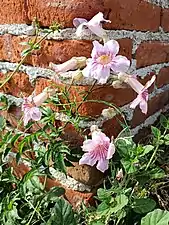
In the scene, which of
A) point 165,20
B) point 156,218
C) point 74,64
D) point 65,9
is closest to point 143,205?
point 156,218

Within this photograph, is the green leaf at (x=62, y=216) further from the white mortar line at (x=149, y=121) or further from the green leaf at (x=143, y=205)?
the white mortar line at (x=149, y=121)

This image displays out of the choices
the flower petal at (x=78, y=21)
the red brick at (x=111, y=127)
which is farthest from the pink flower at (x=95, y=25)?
the red brick at (x=111, y=127)

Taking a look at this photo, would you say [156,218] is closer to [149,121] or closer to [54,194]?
[54,194]

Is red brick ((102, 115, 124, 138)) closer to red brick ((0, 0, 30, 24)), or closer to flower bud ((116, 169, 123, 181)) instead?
flower bud ((116, 169, 123, 181))

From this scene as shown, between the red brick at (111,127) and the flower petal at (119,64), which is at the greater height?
the flower petal at (119,64)

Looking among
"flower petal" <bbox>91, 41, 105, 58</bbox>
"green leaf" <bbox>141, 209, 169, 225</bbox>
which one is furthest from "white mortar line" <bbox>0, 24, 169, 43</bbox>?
"green leaf" <bbox>141, 209, 169, 225</bbox>

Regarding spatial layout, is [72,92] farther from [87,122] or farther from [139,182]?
[139,182]
